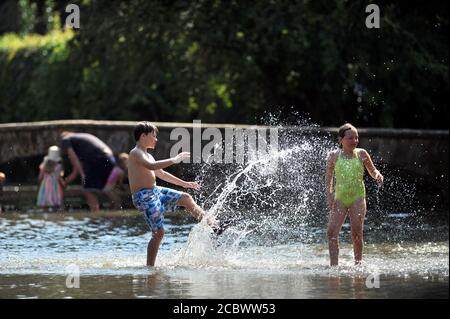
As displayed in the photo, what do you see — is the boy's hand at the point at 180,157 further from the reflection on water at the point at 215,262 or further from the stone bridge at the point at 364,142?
the stone bridge at the point at 364,142

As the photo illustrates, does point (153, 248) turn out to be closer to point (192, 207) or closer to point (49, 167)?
point (192, 207)

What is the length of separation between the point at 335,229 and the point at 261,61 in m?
12.1

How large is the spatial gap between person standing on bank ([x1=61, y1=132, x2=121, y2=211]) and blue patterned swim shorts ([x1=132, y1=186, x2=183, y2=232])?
674cm

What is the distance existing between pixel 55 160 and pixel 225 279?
8977mm

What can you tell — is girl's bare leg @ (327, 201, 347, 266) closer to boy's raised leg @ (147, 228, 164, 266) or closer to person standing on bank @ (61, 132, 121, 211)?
boy's raised leg @ (147, 228, 164, 266)

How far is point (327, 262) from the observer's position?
1120cm

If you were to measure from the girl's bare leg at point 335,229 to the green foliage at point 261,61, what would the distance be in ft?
34.5

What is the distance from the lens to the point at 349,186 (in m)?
10.9

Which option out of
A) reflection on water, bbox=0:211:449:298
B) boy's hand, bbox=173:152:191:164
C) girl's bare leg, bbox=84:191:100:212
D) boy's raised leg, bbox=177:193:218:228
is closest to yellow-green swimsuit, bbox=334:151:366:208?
reflection on water, bbox=0:211:449:298

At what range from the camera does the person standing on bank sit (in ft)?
58.8

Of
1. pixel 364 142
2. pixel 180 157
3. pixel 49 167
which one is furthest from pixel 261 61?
pixel 180 157

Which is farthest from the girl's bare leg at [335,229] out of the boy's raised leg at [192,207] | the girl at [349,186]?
the boy's raised leg at [192,207]

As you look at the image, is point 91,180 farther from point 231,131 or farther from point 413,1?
point 413,1
